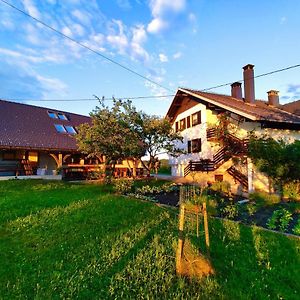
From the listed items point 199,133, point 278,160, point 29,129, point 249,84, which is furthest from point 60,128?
point 278,160

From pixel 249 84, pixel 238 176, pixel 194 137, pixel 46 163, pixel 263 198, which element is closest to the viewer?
pixel 263 198

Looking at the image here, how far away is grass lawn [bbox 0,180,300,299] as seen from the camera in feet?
12.1

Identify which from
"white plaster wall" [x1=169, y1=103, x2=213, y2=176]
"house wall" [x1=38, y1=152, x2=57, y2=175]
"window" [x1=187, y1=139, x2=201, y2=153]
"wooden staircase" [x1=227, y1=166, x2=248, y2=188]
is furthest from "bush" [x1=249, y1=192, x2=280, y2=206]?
"house wall" [x1=38, y1=152, x2=57, y2=175]

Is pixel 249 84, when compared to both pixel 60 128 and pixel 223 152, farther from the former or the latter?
pixel 60 128

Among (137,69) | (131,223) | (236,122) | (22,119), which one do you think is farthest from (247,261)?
(22,119)

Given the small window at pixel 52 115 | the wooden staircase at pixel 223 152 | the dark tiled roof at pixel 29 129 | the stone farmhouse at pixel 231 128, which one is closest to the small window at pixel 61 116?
the small window at pixel 52 115

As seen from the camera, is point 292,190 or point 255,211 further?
point 292,190

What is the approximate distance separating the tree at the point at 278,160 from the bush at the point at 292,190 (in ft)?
0.68

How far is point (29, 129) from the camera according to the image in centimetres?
1958

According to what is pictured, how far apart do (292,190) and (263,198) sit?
1.39m

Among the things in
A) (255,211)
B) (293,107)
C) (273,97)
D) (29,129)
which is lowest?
(255,211)

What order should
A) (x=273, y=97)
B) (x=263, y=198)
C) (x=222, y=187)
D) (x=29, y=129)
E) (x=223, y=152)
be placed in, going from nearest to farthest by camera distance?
(x=263, y=198), (x=222, y=187), (x=223, y=152), (x=29, y=129), (x=273, y=97)

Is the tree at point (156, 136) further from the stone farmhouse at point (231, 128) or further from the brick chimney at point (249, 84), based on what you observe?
the brick chimney at point (249, 84)

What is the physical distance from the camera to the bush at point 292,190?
39.9 ft
